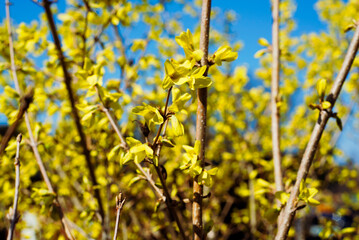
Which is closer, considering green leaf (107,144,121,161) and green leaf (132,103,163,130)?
green leaf (132,103,163,130)

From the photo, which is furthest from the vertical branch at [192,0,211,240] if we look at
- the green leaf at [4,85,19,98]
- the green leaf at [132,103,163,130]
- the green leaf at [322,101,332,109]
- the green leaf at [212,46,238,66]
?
the green leaf at [4,85,19,98]

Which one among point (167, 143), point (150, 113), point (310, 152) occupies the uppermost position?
point (150, 113)

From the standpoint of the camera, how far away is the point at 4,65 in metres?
1.91

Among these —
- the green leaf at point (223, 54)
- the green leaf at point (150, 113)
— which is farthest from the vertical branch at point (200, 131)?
the green leaf at point (150, 113)

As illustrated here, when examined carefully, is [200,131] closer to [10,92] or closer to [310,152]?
[310,152]

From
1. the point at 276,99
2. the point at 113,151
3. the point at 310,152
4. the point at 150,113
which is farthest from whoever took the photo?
the point at 276,99

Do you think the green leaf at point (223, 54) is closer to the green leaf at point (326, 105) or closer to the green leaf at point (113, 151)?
the green leaf at point (326, 105)

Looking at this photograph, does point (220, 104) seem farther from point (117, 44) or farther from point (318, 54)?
point (318, 54)

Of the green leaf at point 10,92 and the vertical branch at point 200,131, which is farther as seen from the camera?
the green leaf at point 10,92

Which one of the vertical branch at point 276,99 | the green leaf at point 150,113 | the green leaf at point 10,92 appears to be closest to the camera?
the green leaf at point 150,113

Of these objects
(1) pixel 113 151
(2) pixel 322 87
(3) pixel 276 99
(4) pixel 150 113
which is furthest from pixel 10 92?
(2) pixel 322 87

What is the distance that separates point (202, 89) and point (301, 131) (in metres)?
5.89

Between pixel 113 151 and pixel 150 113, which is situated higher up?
pixel 150 113

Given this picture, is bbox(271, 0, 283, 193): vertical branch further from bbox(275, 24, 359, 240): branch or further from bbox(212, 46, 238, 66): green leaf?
bbox(212, 46, 238, 66): green leaf
